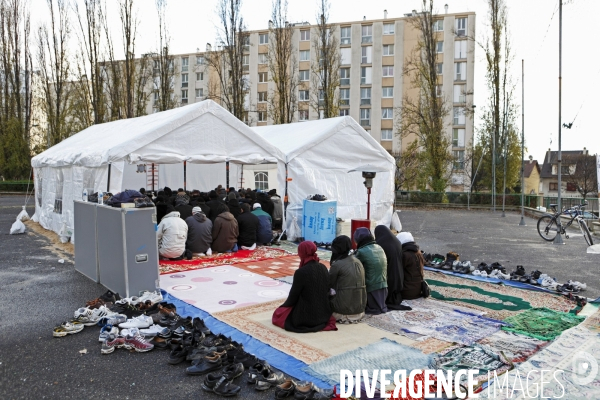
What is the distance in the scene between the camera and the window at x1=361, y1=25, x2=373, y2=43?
1735 inches

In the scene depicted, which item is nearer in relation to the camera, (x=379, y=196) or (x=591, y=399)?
(x=591, y=399)

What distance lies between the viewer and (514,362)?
14.5ft

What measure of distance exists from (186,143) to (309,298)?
686 cm

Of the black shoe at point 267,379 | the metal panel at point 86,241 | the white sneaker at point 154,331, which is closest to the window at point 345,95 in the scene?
the metal panel at point 86,241

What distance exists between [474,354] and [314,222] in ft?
24.2

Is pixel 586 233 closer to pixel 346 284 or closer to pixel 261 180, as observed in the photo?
pixel 346 284

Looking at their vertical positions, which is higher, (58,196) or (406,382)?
(58,196)

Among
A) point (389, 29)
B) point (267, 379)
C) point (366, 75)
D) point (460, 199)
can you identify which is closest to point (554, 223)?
point (267, 379)

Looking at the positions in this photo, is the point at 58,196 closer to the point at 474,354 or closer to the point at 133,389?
the point at 133,389

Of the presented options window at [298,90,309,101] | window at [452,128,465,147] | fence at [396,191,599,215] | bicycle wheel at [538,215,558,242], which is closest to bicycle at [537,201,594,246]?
bicycle wheel at [538,215,558,242]

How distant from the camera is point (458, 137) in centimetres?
4250

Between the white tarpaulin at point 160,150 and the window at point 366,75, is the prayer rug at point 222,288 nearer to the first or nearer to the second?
the white tarpaulin at point 160,150

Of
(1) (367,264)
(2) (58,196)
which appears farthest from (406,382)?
(2) (58,196)

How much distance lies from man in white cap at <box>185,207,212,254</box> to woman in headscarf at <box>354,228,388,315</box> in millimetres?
4715
